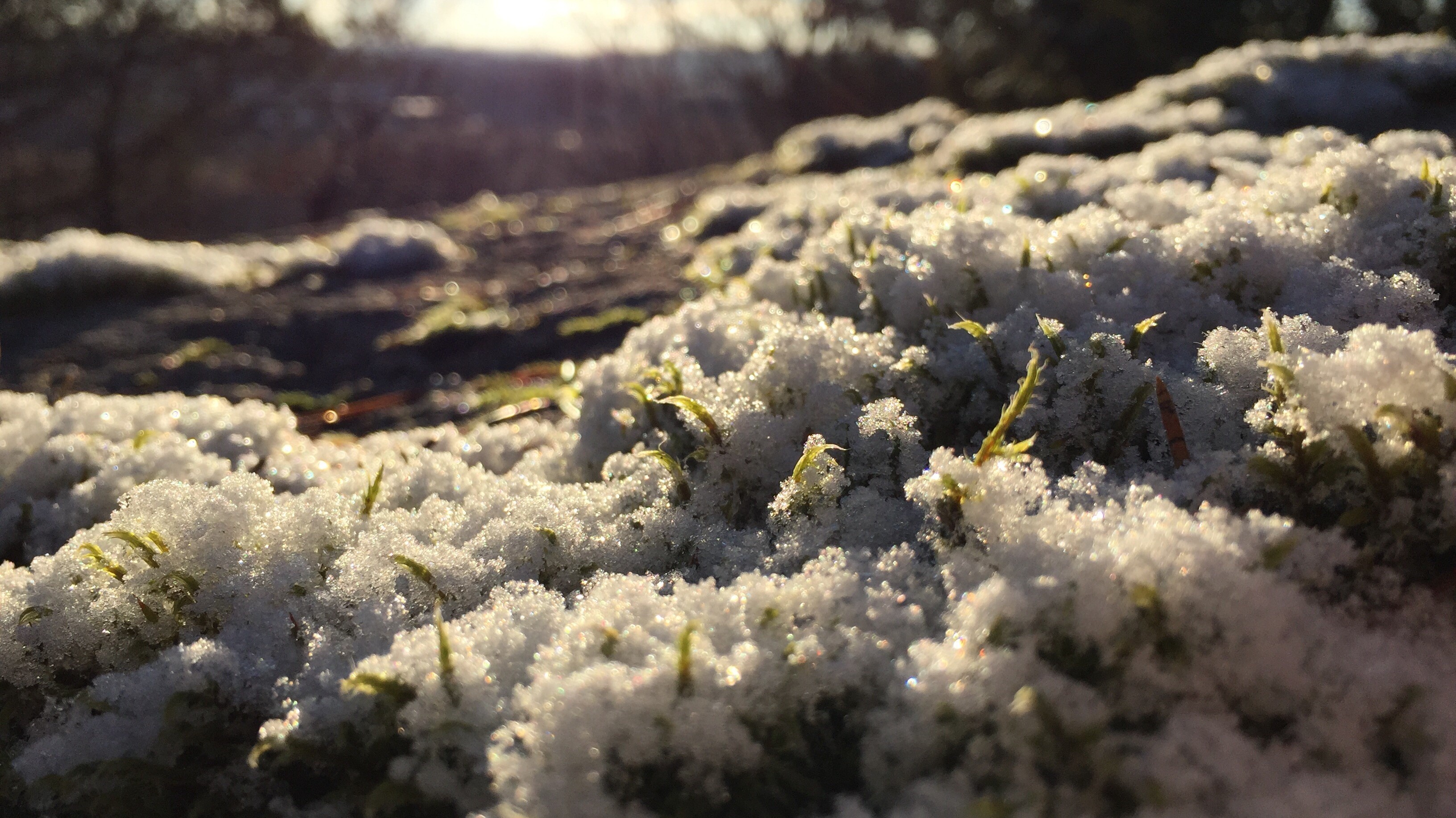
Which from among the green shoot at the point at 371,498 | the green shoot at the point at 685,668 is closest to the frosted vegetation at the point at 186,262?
the green shoot at the point at 371,498

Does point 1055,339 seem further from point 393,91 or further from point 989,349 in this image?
point 393,91

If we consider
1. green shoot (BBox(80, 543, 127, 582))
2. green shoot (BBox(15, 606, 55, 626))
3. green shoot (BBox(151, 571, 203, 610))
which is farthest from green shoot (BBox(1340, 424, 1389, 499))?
green shoot (BBox(15, 606, 55, 626))

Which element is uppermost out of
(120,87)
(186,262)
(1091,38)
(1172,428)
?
(120,87)

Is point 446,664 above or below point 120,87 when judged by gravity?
below

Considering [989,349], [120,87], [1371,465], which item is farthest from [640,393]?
[120,87]

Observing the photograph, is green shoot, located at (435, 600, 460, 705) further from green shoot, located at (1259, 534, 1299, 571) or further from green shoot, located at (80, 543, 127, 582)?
green shoot, located at (1259, 534, 1299, 571)

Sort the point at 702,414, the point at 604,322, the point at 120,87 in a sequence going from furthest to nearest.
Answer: the point at 120,87 → the point at 604,322 → the point at 702,414

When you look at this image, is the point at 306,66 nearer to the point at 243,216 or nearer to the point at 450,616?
the point at 243,216

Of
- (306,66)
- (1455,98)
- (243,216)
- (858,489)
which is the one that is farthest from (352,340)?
(243,216)
